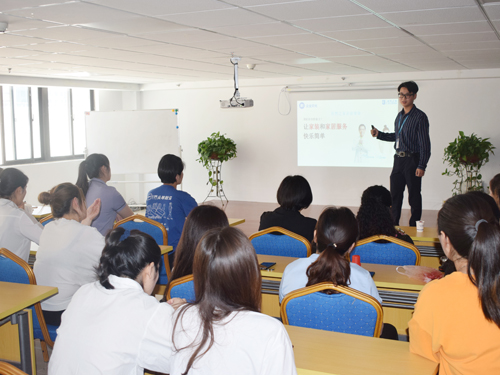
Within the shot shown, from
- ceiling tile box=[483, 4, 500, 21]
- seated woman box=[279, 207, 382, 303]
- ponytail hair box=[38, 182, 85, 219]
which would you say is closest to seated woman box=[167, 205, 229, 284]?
seated woman box=[279, 207, 382, 303]

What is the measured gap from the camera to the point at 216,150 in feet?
30.9

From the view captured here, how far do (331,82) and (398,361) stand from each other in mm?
8024

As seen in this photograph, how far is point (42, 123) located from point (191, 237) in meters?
7.72

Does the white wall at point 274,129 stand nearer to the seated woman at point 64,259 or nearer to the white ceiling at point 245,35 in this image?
the white ceiling at point 245,35

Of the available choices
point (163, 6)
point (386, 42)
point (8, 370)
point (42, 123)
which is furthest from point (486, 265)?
point (42, 123)

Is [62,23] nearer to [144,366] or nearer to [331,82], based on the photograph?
[144,366]

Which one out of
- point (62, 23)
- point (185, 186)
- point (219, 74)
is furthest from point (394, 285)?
point (185, 186)

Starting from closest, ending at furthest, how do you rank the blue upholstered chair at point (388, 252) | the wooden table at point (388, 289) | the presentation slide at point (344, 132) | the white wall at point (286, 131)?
1. the wooden table at point (388, 289)
2. the blue upholstered chair at point (388, 252)
3. the white wall at point (286, 131)
4. the presentation slide at point (344, 132)

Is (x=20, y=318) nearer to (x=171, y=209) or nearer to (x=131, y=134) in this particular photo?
(x=171, y=209)

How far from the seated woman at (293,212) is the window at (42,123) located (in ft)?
20.9

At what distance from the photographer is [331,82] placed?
916 centimetres

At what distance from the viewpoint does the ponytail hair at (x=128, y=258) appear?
5.44 ft

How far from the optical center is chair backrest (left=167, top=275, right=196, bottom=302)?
2.22m

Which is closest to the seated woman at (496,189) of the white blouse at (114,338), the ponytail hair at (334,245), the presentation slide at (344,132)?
the ponytail hair at (334,245)
